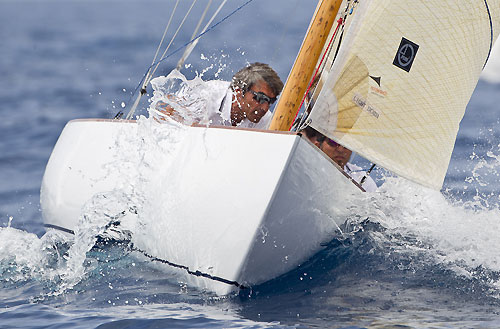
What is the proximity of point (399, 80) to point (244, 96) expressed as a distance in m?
0.92

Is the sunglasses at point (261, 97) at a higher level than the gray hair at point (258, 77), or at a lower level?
lower

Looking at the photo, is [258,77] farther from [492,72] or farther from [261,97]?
[492,72]

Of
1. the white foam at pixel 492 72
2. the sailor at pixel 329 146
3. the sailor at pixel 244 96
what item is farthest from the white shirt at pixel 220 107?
the white foam at pixel 492 72

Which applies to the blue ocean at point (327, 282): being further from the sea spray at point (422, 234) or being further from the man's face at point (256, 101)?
the man's face at point (256, 101)

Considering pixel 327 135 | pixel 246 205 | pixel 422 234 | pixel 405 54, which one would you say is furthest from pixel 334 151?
pixel 246 205

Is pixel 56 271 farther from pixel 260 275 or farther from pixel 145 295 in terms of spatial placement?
pixel 260 275

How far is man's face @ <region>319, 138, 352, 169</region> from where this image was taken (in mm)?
4395

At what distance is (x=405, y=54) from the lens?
12.1 feet

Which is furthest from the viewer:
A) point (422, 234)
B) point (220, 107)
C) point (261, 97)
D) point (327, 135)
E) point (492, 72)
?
point (492, 72)

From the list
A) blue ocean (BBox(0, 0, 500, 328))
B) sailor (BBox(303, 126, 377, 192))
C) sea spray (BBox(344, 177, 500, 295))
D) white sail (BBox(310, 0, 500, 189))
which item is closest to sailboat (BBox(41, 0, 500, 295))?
white sail (BBox(310, 0, 500, 189))

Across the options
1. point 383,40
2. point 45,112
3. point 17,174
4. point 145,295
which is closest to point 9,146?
point 17,174

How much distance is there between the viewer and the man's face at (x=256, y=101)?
167 inches

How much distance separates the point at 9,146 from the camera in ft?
28.7

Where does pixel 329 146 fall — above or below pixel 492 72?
below
